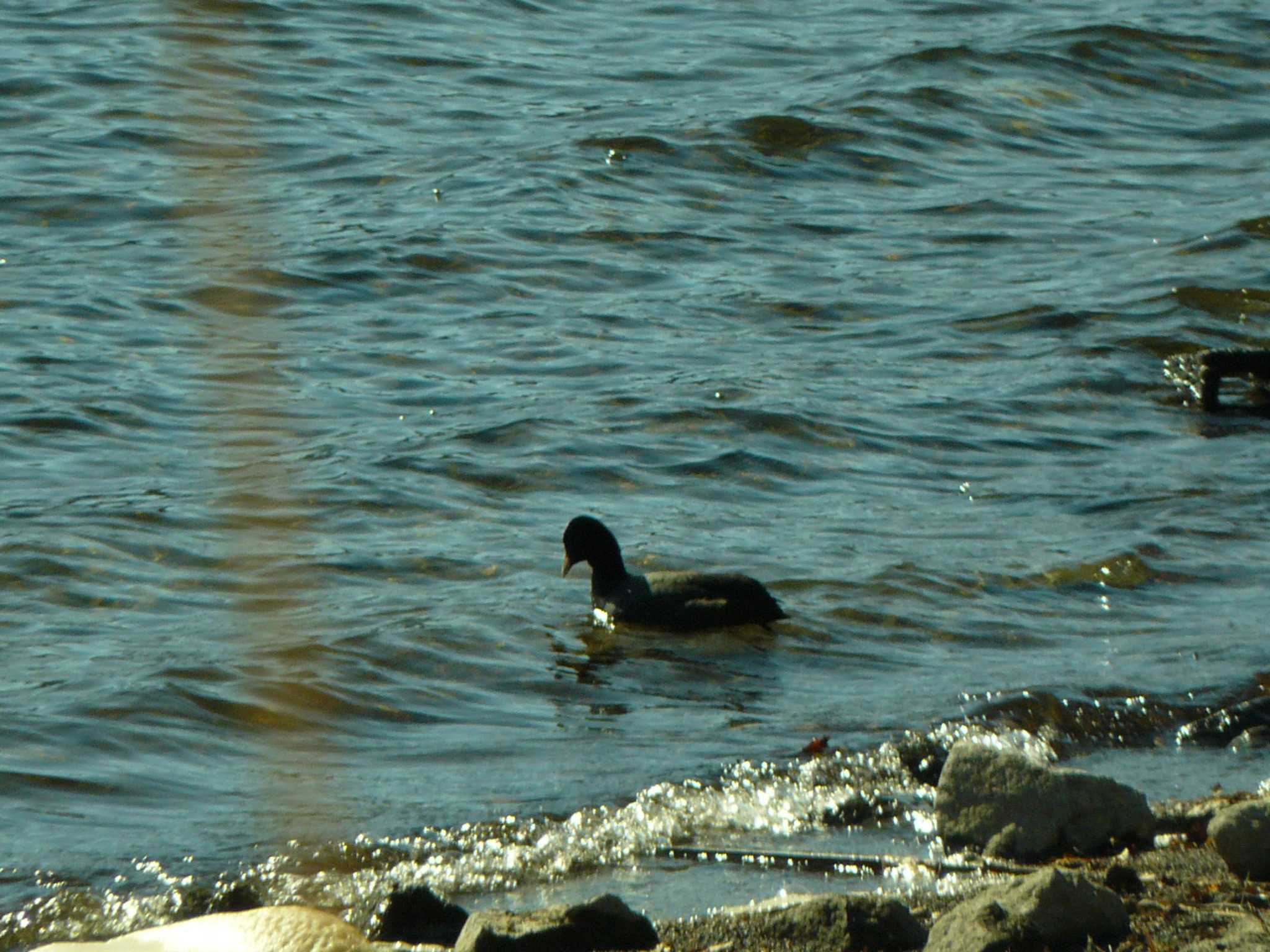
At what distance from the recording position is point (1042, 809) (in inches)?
205

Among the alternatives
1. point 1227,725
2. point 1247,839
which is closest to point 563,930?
point 1247,839

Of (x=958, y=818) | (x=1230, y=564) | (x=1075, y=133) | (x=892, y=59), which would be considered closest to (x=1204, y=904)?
(x=958, y=818)

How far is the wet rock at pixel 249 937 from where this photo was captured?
433 cm

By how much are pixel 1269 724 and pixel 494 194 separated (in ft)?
30.2

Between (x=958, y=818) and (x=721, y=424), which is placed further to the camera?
(x=721, y=424)

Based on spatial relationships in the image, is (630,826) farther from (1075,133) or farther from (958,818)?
(1075,133)

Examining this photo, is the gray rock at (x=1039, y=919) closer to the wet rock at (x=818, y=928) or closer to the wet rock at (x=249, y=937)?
the wet rock at (x=818, y=928)

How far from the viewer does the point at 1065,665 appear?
289 inches

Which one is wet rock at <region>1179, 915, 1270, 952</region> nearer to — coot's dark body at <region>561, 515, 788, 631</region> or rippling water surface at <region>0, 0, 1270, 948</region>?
rippling water surface at <region>0, 0, 1270, 948</region>

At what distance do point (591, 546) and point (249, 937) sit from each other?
165 inches

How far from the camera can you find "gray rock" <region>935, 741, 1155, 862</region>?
5191 mm

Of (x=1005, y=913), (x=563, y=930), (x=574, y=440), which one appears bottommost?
(x=574, y=440)

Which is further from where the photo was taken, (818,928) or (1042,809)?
(1042,809)

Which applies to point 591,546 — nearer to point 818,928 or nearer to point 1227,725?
point 1227,725
